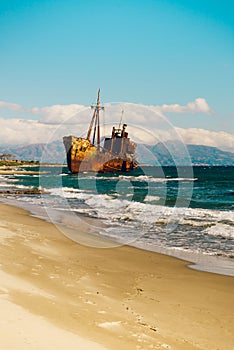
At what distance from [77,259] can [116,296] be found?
3.93 m

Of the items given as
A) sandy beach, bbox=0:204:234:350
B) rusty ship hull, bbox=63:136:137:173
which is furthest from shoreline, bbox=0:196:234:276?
rusty ship hull, bbox=63:136:137:173

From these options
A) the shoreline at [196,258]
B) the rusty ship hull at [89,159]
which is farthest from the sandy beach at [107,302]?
the rusty ship hull at [89,159]

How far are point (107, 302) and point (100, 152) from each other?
92.8 meters

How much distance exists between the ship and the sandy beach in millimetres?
79688

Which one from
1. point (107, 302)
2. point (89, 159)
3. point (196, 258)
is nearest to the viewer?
point (107, 302)

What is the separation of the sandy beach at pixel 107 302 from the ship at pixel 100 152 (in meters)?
79.7

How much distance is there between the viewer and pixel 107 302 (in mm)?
7578

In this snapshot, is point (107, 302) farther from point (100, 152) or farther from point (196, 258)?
point (100, 152)

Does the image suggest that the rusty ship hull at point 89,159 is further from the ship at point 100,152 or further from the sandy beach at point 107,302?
the sandy beach at point 107,302

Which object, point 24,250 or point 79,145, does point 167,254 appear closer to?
point 24,250

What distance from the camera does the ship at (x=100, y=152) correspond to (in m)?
Answer: 92.1

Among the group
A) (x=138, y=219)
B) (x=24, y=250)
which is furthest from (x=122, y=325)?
(x=138, y=219)

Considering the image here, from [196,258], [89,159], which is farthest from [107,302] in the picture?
[89,159]

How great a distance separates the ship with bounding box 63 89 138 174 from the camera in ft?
302
